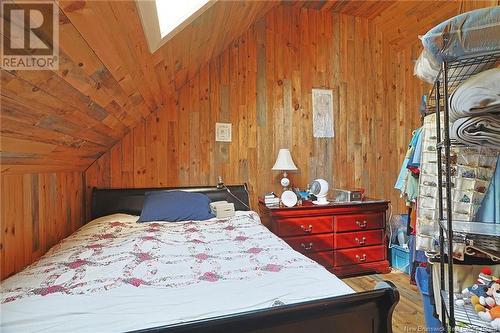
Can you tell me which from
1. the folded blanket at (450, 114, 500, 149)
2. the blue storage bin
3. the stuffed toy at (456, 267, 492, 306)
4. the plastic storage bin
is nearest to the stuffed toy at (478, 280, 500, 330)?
the stuffed toy at (456, 267, 492, 306)

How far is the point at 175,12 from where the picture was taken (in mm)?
1421

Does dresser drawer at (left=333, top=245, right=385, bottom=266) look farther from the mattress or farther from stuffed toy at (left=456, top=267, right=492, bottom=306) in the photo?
stuffed toy at (left=456, top=267, right=492, bottom=306)

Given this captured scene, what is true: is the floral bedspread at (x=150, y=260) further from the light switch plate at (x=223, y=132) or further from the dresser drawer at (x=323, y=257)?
the light switch plate at (x=223, y=132)

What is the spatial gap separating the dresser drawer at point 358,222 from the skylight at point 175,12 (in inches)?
88.0

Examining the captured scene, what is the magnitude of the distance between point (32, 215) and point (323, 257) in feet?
7.98

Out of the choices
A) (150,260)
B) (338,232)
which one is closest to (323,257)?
(338,232)

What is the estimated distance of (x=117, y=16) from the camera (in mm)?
967

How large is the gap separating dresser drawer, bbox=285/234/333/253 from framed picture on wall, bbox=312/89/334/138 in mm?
1217

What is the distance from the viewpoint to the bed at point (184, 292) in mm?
803

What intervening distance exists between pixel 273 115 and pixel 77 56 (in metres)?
2.33

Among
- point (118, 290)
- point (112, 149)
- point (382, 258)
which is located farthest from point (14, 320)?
point (382, 258)

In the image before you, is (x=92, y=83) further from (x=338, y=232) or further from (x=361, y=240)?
(x=361, y=240)

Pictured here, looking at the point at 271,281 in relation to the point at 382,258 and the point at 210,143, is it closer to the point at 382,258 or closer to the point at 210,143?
the point at 210,143

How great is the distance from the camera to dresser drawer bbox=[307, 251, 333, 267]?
270 centimetres
